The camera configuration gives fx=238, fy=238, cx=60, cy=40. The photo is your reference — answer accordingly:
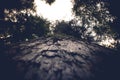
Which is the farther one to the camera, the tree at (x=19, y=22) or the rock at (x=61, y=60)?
the tree at (x=19, y=22)

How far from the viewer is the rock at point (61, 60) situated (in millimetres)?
7910

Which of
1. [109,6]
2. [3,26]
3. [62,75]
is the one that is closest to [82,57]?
[62,75]

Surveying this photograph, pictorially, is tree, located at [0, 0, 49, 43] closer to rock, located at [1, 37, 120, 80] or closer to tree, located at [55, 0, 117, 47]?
tree, located at [55, 0, 117, 47]

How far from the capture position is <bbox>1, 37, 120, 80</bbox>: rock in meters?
7.91

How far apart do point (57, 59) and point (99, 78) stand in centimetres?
166

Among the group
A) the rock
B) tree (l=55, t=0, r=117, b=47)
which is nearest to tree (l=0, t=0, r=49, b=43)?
tree (l=55, t=0, r=117, b=47)

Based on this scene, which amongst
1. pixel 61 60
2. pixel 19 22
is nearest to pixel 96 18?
pixel 19 22

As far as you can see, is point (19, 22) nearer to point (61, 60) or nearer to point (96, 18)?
point (96, 18)

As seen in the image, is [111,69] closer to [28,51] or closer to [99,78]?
[99,78]

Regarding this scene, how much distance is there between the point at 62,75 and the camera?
7812 mm

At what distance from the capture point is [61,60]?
28.4ft

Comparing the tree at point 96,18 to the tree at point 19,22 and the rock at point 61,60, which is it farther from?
the rock at point 61,60

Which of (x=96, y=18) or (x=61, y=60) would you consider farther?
(x=96, y=18)

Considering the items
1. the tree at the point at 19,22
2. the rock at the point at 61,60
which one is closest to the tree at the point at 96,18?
the tree at the point at 19,22
